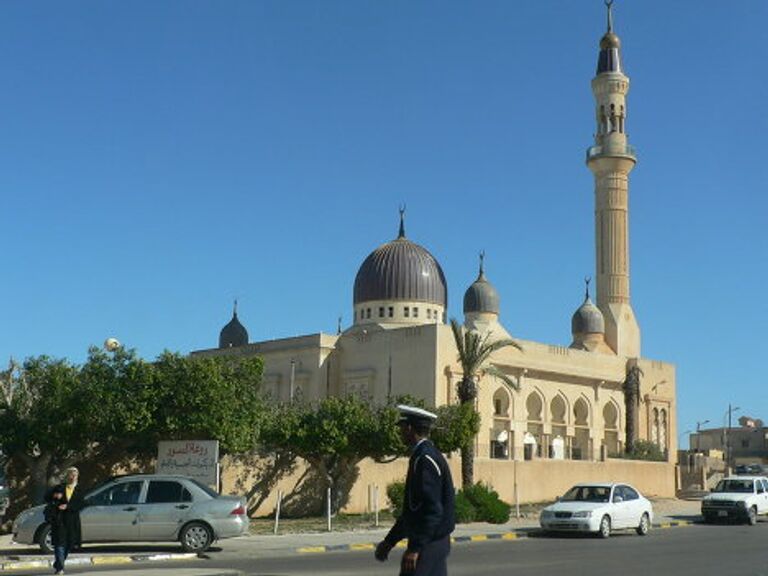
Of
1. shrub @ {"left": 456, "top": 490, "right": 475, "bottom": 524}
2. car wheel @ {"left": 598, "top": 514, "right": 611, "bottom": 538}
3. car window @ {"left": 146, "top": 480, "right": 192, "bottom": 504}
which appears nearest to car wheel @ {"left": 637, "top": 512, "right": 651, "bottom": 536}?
car wheel @ {"left": 598, "top": 514, "right": 611, "bottom": 538}

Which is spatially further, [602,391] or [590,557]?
[602,391]

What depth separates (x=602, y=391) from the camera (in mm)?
55219

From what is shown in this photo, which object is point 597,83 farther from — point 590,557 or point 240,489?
point 590,557

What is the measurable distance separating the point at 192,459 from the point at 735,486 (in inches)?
611

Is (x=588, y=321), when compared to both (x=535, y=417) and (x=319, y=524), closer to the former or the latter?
(x=535, y=417)

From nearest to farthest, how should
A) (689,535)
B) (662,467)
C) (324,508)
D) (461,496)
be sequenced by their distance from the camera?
(689,535) → (461,496) → (324,508) → (662,467)

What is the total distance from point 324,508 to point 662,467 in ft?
62.7

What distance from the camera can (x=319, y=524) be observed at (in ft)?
80.7

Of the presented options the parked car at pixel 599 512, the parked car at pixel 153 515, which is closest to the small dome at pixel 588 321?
the parked car at pixel 599 512

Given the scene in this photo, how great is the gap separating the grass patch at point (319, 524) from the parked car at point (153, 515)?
494cm

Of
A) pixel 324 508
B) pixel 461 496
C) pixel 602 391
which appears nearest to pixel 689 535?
A: pixel 461 496

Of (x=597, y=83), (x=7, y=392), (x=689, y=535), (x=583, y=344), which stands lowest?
(x=689, y=535)

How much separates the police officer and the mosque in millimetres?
38637

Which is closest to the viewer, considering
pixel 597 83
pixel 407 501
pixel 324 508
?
pixel 407 501
